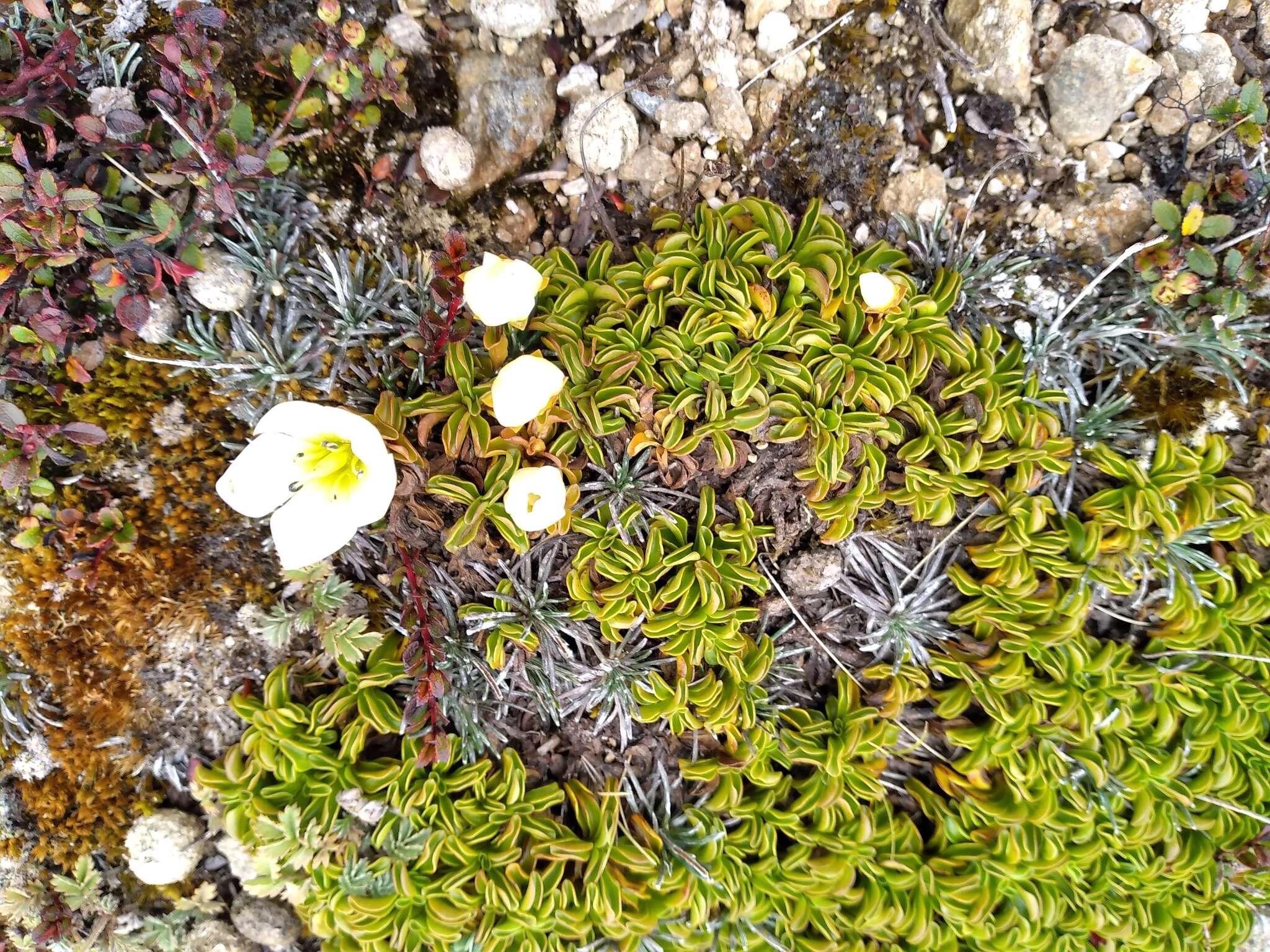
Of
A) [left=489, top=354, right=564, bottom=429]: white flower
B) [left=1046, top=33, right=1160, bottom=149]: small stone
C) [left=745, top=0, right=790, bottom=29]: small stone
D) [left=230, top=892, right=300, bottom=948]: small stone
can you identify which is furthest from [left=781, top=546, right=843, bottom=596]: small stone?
[left=230, top=892, right=300, bottom=948]: small stone

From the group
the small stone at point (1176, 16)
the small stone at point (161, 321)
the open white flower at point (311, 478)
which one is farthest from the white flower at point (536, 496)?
the small stone at point (1176, 16)

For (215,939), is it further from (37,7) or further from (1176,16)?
(1176,16)

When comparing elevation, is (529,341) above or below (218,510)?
above

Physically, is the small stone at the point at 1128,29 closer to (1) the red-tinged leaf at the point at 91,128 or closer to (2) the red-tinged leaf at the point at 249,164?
(2) the red-tinged leaf at the point at 249,164

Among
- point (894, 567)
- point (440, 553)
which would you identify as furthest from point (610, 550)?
point (894, 567)

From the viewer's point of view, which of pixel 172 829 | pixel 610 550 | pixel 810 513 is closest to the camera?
Result: pixel 610 550

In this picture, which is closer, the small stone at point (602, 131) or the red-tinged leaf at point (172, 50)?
the red-tinged leaf at point (172, 50)

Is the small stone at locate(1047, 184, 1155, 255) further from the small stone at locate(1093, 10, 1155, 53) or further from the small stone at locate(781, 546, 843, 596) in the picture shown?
the small stone at locate(781, 546, 843, 596)

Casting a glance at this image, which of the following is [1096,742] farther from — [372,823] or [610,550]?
[372,823]
